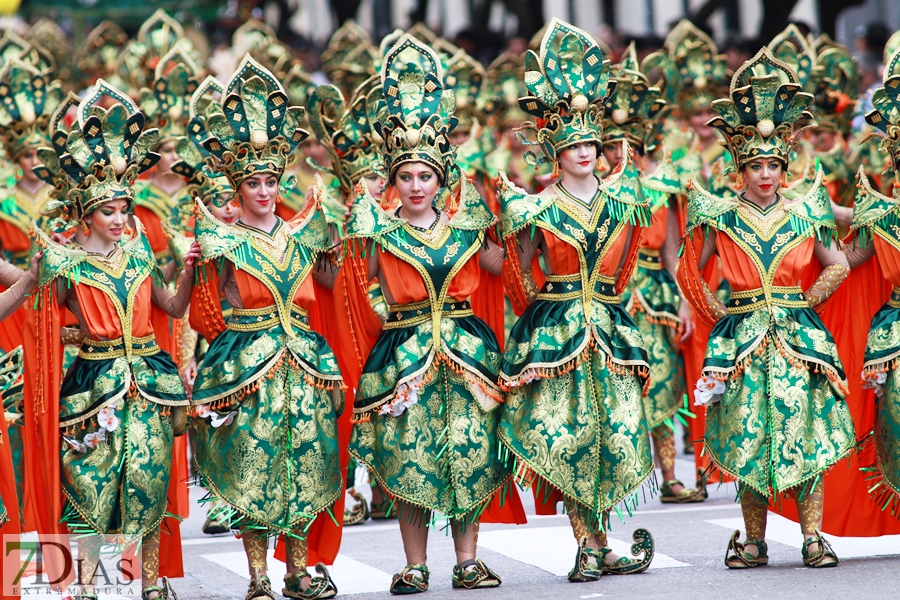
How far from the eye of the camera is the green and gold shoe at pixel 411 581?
23.9 ft

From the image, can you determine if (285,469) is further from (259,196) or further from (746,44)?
(746,44)

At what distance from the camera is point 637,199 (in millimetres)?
7500

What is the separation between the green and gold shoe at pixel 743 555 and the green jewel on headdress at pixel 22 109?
5.39m

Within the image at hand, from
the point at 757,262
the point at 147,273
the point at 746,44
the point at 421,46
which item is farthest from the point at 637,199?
the point at 746,44

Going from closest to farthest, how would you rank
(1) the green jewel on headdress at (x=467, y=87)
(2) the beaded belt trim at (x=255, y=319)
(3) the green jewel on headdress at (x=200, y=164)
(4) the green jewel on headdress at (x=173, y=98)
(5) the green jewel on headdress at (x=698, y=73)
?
1. (2) the beaded belt trim at (x=255, y=319)
2. (3) the green jewel on headdress at (x=200, y=164)
3. (4) the green jewel on headdress at (x=173, y=98)
4. (5) the green jewel on headdress at (x=698, y=73)
5. (1) the green jewel on headdress at (x=467, y=87)

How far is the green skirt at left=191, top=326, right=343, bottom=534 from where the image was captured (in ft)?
23.3

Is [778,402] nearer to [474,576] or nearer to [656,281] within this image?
[474,576]

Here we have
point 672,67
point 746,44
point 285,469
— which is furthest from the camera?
point 746,44

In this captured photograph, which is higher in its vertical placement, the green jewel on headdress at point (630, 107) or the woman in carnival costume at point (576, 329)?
the green jewel on headdress at point (630, 107)

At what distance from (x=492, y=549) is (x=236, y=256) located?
7.54 ft

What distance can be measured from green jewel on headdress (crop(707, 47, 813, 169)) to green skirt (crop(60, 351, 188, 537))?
9.75 ft

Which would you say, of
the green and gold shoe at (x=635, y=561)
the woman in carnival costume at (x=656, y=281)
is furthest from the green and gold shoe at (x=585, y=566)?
the woman in carnival costume at (x=656, y=281)
